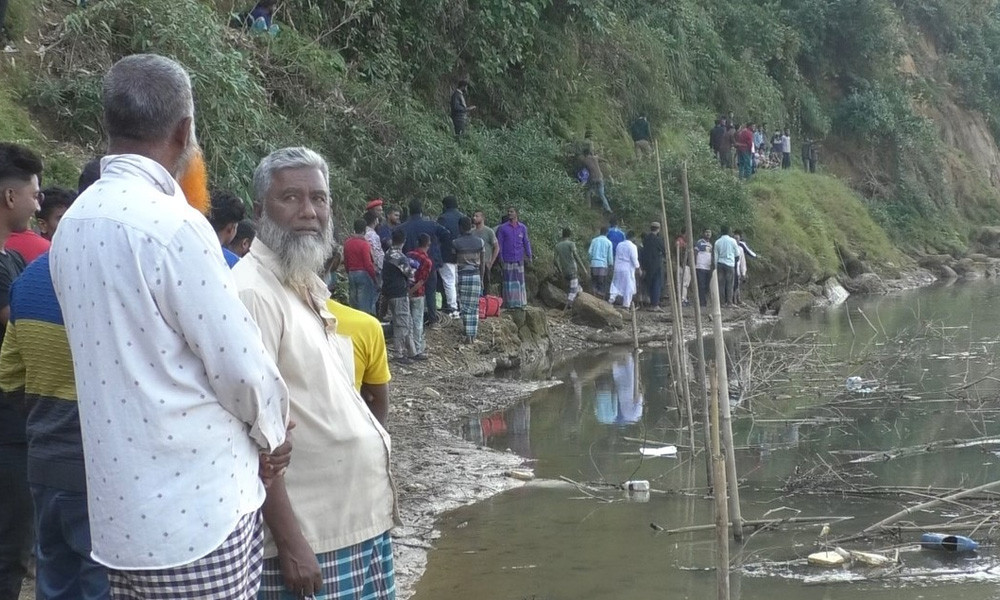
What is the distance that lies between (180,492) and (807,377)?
1189 centimetres

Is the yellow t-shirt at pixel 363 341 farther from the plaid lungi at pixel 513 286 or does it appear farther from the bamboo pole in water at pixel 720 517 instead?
the plaid lungi at pixel 513 286

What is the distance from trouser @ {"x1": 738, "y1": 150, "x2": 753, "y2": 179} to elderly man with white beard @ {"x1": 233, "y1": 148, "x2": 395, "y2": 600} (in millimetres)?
26778

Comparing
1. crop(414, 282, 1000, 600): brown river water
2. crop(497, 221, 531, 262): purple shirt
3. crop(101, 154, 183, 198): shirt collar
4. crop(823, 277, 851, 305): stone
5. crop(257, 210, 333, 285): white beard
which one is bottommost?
crop(414, 282, 1000, 600): brown river water

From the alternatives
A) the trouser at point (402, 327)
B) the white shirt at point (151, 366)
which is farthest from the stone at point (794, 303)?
the white shirt at point (151, 366)

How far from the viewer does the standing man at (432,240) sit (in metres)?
14.0

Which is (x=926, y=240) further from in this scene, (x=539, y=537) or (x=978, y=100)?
(x=539, y=537)

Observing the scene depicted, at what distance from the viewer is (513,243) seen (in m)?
16.8

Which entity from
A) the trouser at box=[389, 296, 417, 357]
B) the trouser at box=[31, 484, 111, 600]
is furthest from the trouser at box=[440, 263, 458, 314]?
the trouser at box=[31, 484, 111, 600]

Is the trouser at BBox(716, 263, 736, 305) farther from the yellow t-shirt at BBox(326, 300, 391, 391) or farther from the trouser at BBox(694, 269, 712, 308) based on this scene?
the yellow t-shirt at BBox(326, 300, 391, 391)

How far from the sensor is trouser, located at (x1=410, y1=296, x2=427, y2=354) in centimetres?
1341

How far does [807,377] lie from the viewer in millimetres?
13508

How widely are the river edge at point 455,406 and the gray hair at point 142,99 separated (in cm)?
403

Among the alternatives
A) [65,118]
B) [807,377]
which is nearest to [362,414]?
[65,118]

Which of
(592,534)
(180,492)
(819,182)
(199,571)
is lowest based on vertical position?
(592,534)
